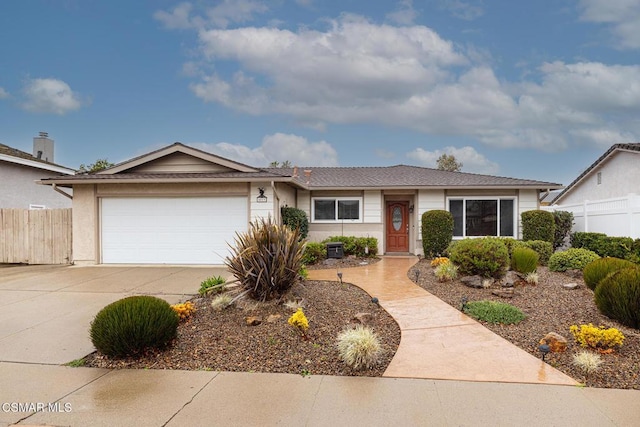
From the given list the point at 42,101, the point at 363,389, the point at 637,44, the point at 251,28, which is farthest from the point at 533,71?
the point at 42,101

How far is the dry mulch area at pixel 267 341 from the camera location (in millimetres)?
4473

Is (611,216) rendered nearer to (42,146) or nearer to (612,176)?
(612,176)

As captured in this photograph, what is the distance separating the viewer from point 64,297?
7.82 meters

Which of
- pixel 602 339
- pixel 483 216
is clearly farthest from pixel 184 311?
pixel 483 216

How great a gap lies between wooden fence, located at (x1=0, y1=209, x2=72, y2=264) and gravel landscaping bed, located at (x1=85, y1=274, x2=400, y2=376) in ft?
28.7

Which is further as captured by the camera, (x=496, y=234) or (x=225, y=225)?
(x=496, y=234)

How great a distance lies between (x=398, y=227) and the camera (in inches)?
612

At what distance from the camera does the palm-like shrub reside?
250 inches

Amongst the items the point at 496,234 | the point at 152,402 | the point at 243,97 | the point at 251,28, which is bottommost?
the point at 152,402

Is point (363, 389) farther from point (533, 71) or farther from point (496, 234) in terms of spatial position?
point (533, 71)

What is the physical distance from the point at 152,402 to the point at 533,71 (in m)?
16.4

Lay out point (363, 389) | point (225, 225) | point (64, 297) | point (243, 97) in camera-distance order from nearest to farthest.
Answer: point (363, 389) < point (64, 297) < point (225, 225) < point (243, 97)

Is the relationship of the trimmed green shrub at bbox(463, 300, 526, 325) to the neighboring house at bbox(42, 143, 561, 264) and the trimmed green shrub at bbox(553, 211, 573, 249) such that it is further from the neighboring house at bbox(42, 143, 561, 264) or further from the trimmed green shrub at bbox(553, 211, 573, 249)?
the trimmed green shrub at bbox(553, 211, 573, 249)

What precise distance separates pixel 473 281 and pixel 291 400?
594 centimetres
